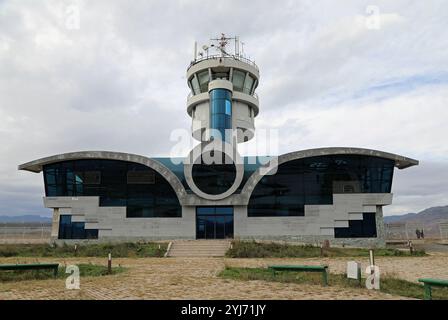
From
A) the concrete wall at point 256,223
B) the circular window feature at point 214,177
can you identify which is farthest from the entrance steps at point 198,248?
the circular window feature at point 214,177

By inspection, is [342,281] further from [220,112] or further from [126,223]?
[220,112]

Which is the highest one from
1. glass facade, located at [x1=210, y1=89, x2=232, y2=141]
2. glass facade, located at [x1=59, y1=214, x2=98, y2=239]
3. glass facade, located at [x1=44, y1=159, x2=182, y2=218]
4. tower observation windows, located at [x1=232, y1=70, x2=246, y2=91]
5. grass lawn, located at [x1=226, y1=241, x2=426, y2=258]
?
tower observation windows, located at [x1=232, y1=70, x2=246, y2=91]

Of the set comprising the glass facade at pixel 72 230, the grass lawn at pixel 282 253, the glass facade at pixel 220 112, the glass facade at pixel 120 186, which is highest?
the glass facade at pixel 220 112

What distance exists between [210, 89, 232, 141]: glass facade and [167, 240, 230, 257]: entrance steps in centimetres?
1574

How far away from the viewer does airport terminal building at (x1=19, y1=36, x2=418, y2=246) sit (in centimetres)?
3262

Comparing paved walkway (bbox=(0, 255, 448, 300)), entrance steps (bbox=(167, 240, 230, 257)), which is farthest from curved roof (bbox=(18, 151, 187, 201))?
paved walkway (bbox=(0, 255, 448, 300))

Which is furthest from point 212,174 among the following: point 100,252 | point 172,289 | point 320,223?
point 172,289

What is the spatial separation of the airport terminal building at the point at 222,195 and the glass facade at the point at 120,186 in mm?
93

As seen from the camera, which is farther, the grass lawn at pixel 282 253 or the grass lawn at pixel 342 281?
the grass lawn at pixel 282 253

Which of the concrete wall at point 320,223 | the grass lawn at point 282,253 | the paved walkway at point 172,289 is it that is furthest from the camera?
the concrete wall at point 320,223

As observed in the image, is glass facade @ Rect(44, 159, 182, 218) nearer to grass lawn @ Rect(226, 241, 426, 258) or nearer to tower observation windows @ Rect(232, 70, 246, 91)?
grass lawn @ Rect(226, 241, 426, 258)

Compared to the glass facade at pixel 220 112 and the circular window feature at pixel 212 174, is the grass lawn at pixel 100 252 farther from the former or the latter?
the glass facade at pixel 220 112

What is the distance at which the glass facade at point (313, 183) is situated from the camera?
3288cm

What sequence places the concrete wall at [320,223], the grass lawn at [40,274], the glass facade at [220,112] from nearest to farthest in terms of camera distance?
the grass lawn at [40,274] < the concrete wall at [320,223] < the glass facade at [220,112]
